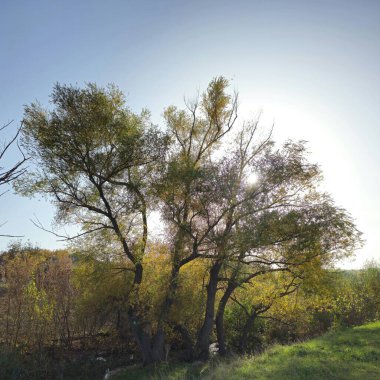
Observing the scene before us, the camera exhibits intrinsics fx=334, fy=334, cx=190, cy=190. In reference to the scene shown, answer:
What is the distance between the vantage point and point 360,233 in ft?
61.6

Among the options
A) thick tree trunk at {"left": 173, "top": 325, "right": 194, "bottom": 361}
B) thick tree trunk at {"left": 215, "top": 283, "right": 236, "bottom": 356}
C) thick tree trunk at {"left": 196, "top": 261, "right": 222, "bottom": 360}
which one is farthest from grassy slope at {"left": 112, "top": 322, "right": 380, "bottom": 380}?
thick tree trunk at {"left": 215, "top": 283, "right": 236, "bottom": 356}

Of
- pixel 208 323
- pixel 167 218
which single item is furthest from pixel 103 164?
pixel 208 323

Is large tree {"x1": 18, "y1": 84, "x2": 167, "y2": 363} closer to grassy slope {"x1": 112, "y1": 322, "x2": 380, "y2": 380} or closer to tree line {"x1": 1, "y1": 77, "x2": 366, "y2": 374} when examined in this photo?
tree line {"x1": 1, "y1": 77, "x2": 366, "y2": 374}

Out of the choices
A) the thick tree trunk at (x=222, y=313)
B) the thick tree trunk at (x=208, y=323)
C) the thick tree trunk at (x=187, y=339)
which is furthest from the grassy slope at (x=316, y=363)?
the thick tree trunk at (x=222, y=313)

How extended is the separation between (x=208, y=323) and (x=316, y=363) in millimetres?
9345

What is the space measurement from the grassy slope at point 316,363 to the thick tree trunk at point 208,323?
2949 millimetres

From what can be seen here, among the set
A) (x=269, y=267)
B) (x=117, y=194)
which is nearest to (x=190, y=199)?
(x=117, y=194)

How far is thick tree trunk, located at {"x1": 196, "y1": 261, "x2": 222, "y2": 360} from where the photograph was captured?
2078 cm

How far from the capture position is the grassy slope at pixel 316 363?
36.7ft

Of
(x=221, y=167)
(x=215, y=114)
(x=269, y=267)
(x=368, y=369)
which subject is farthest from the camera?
(x=215, y=114)

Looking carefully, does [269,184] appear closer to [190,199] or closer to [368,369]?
[190,199]

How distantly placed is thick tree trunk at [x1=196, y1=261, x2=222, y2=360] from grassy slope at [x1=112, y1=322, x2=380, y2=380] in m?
2.95

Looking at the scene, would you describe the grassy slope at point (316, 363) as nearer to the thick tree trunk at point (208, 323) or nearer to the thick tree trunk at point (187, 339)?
the thick tree trunk at point (208, 323)

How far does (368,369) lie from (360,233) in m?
8.96
